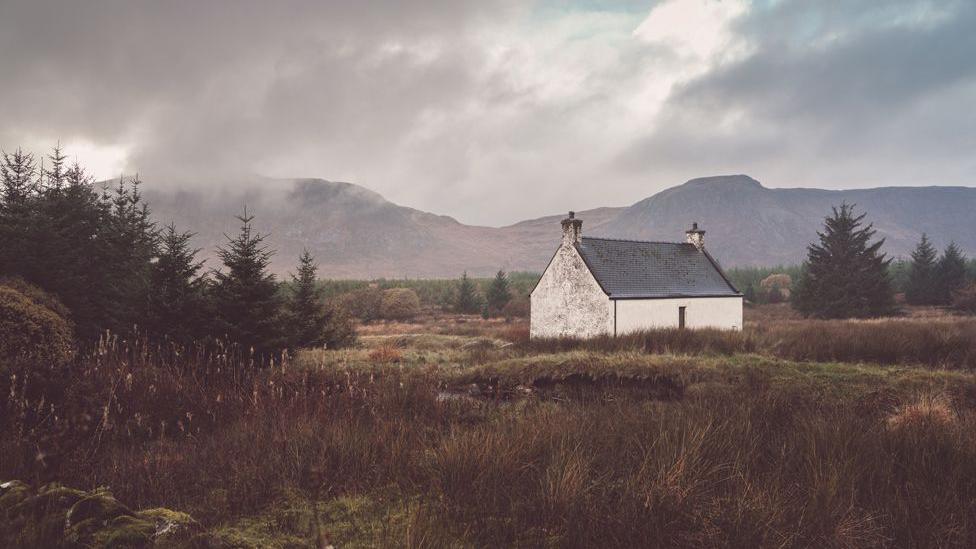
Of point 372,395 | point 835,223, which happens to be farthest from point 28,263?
point 835,223

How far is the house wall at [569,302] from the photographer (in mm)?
24562

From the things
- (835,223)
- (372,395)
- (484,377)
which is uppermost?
(835,223)

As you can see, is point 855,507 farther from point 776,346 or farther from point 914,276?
point 914,276

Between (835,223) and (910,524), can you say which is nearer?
(910,524)

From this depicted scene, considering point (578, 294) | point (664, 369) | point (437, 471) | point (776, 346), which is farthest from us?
point (578, 294)

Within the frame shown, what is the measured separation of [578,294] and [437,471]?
21760 mm

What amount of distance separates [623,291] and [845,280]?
32.6m

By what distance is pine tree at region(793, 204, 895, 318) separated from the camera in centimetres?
4516

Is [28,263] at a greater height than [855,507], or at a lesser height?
greater

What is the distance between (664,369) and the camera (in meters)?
13.6

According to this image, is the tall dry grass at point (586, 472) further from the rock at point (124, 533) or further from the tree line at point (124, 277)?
the tree line at point (124, 277)

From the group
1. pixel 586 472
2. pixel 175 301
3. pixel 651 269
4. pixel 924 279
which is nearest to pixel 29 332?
pixel 175 301

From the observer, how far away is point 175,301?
13.3 metres

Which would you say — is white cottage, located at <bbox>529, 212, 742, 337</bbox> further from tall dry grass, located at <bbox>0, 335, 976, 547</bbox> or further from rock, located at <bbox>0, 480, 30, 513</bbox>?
rock, located at <bbox>0, 480, 30, 513</bbox>
